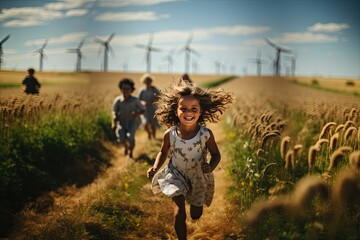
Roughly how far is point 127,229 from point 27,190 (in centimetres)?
248

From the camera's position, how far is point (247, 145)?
6684 millimetres

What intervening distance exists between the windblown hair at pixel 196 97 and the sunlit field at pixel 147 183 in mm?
768

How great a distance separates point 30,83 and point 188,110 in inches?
244

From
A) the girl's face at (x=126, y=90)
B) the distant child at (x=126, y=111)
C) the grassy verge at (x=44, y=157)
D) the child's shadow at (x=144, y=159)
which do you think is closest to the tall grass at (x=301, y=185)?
the child's shadow at (x=144, y=159)

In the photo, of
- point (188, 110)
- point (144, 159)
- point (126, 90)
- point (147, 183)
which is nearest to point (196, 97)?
point (188, 110)

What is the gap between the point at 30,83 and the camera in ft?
31.3

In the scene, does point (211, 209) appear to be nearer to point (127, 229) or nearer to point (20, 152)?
point (127, 229)

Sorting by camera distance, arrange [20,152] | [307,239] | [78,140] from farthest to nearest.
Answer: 1. [78,140]
2. [20,152]
3. [307,239]

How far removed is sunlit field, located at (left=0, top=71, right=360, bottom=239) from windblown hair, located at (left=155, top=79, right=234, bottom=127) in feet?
2.52

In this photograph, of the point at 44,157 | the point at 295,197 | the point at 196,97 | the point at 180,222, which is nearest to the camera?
the point at 295,197

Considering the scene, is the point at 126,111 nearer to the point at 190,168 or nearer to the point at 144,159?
the point at 144,159

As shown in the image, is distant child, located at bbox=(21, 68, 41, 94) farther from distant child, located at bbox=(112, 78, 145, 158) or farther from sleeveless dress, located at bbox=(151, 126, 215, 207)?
sleeveless dress, located at bbox=(151, 126, 215, 207)

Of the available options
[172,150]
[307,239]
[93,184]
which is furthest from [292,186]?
[93,184]

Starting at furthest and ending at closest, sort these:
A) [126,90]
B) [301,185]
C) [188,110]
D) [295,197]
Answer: [126,90] < [188,110] < [295,197] < [301,185]
